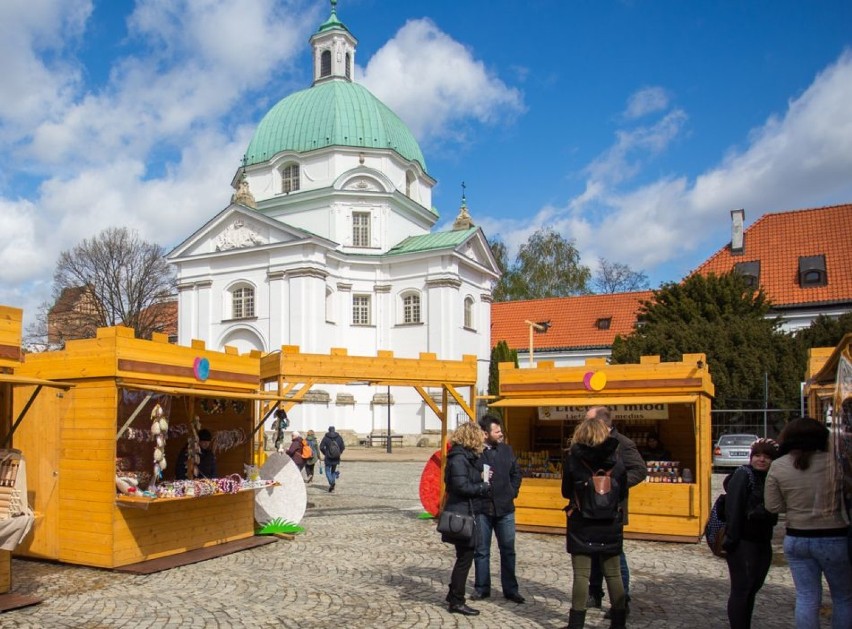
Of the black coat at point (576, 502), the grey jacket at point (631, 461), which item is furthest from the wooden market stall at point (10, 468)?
the grey jacket at point (631, 461)

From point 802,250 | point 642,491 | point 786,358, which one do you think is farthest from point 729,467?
point 802,250

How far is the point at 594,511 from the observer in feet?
21.0

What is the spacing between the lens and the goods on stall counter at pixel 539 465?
12.8 m

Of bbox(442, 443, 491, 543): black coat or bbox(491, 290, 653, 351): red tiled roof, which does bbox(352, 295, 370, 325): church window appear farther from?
bbox(442, 443, 491, 543): black coat

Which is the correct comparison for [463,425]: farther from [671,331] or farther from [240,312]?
[240,312]

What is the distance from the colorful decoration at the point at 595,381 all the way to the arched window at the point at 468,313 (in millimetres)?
30754

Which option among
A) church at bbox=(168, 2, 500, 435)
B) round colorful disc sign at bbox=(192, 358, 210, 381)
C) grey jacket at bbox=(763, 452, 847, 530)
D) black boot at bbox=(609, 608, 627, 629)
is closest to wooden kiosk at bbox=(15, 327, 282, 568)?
round colorful disc sign at bbox=(192, 358, 210, 381)

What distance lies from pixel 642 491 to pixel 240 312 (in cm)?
3220

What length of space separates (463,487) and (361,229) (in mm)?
36631

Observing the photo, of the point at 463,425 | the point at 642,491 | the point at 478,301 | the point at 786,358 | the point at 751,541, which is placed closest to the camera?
the point at 751,541

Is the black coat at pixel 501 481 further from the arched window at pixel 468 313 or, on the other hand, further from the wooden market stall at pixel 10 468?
the arched window at pixel 468 313

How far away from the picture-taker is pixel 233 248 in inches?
1609

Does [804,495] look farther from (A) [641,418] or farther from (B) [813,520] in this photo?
(A) [641,418]

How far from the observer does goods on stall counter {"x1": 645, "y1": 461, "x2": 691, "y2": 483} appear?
1191cm
